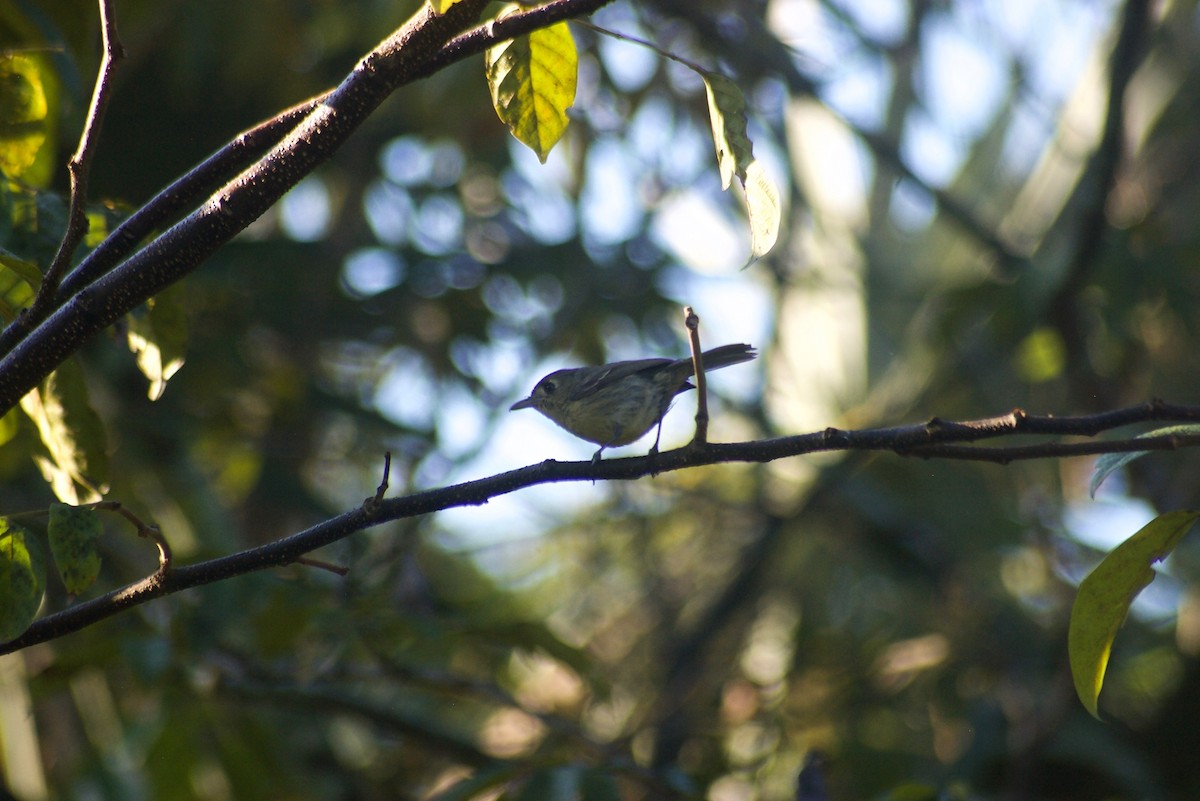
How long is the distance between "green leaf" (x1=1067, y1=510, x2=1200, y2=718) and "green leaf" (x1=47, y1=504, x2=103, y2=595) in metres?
1.62

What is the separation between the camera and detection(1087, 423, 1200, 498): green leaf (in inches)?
68.2

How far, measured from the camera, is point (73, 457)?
220 centimetres

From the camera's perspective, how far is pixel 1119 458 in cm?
185

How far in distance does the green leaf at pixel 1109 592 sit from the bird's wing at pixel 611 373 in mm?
2210


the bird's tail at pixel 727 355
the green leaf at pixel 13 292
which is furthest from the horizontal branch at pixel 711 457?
the bird's tail at pixel 727 355

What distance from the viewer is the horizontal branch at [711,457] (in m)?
1.75

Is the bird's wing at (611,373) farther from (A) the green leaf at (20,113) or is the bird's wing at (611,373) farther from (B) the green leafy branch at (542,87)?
(A) the green leaf at (20,113)

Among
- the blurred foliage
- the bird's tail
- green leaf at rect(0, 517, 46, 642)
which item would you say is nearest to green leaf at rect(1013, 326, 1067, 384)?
the blurred foliage

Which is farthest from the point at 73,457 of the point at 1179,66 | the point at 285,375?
the point at 1179,66

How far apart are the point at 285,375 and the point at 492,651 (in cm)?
212

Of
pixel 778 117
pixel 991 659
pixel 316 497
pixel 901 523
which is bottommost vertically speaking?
pixel 991 659

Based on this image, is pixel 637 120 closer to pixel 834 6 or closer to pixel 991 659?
pixel 834 6

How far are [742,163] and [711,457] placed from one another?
0.52 meters

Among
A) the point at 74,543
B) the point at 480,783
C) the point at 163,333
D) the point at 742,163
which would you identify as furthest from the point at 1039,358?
the point at 74,543
